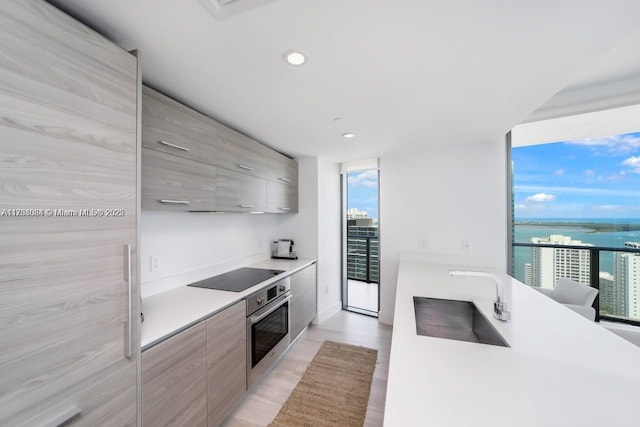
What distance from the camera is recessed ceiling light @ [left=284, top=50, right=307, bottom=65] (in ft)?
3.94

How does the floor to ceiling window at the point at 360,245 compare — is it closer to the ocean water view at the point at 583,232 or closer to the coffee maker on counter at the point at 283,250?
the coffee maker on counter at the point at 283,250

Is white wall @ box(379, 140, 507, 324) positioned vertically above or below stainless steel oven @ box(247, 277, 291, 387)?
above

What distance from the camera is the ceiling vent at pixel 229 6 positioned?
92cm

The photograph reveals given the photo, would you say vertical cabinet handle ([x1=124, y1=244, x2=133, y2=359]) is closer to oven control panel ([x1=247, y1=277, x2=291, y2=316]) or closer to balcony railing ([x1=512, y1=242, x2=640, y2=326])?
oven control panel ([x1=247, y1=277, x2=291, y2=316])

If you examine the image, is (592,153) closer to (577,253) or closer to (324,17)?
(577,253)

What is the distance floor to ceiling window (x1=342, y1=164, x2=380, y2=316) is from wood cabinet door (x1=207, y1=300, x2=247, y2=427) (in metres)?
2.39

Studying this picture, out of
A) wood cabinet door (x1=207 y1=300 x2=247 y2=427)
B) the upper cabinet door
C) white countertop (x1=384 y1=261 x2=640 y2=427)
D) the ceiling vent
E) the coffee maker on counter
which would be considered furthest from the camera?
the coffee maker on counter

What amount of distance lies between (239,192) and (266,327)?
1242 mm

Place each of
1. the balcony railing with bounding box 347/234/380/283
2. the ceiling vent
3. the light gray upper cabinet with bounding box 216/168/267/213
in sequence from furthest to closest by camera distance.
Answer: the balcony railing with bounding box 347/234/380/283, the light gray upper cabinet with bounding box 216/168/267/213, the ceiling vent

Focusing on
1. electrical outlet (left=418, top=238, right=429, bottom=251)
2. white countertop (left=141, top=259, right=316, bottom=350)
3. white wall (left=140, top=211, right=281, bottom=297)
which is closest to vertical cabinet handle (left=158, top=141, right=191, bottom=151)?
white wall (left=140, top=211, right=281, bottom=297)

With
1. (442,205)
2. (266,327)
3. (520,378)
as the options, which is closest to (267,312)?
(266,327)

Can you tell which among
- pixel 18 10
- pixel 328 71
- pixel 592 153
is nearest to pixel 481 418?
pixel 328 71

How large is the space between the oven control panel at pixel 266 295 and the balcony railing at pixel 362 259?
5.75 feet

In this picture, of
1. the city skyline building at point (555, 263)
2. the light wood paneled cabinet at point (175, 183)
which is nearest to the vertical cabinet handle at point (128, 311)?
the light wood paneled cabinet at point (175, 183)
